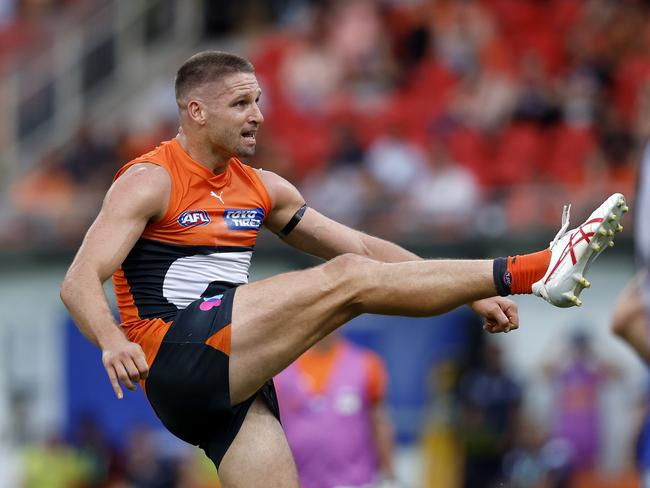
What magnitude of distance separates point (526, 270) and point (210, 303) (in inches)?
57.3

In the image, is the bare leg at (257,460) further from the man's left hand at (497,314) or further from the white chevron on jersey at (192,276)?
the man's left hand at (497,314)

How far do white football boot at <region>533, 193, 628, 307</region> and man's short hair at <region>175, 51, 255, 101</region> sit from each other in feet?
5.66

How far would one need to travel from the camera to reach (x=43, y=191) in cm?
1614

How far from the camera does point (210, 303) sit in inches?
243

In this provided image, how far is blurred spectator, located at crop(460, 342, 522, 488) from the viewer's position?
1186cm

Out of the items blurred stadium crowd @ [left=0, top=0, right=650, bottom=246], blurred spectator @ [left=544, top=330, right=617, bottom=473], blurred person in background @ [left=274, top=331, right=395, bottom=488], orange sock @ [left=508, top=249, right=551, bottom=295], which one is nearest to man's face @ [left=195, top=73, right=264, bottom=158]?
orange sock @ [left=508, top=249, right=551, bottom=295]

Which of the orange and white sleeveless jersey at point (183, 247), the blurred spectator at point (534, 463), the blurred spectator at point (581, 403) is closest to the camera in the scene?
the orange and white sleeveless jersey at point (183, 247)

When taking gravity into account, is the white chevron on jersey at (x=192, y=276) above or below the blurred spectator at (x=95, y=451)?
above

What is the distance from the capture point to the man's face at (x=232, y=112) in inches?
250

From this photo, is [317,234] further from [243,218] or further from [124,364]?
[124,364]

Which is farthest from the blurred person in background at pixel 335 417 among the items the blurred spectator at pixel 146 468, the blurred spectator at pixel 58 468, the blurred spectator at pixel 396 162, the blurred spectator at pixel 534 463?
the blurred spectator at pixel 58 468

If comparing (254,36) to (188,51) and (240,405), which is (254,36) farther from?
(240,405)

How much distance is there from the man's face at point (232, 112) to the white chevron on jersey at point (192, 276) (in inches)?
20.8

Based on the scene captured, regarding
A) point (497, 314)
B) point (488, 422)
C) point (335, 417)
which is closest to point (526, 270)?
point (497, 314)
